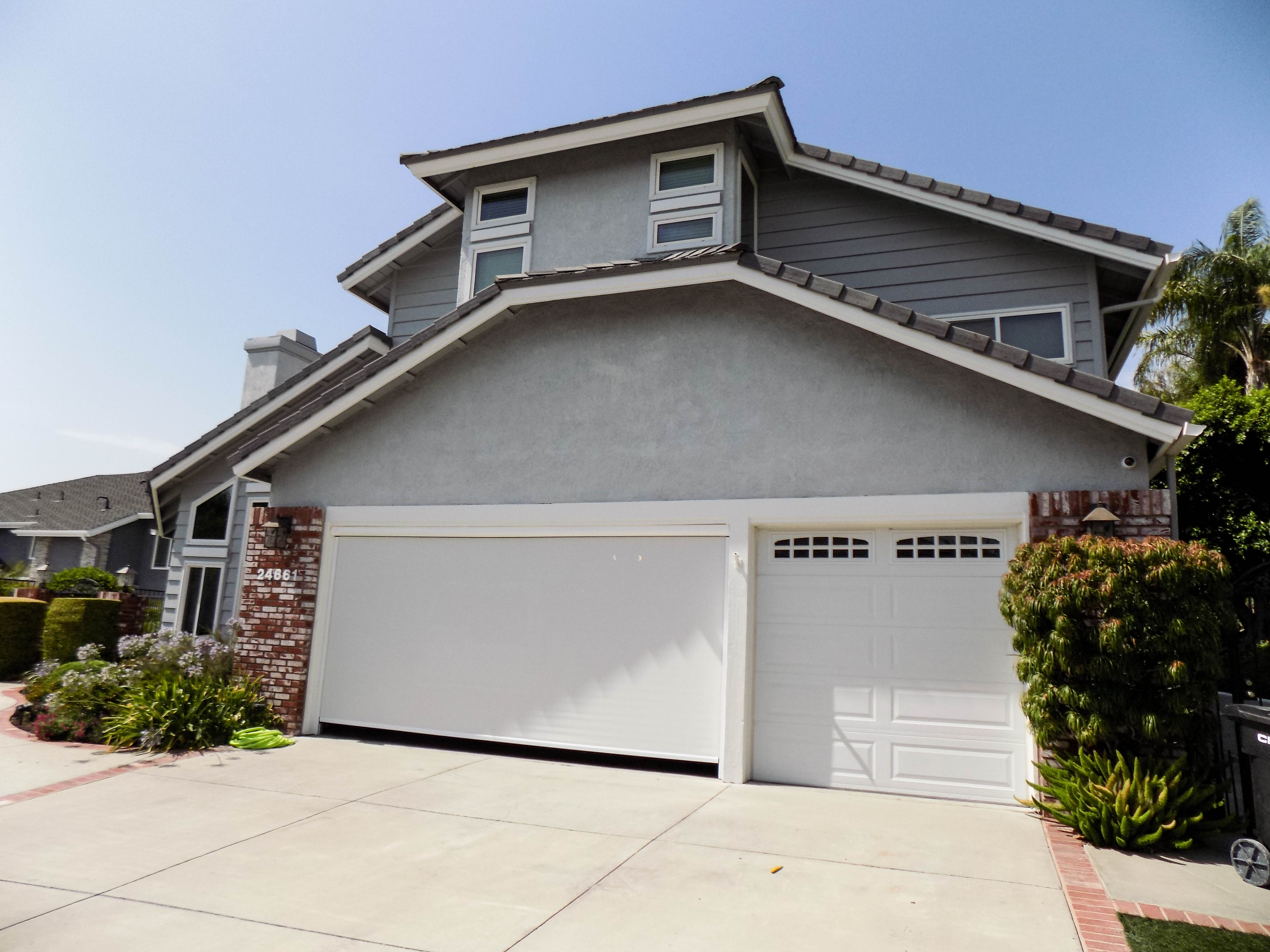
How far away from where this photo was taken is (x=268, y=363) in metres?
15.7

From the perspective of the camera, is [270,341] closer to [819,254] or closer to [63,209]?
[63,209]

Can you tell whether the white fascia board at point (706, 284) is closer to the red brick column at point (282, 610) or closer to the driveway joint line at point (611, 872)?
the red brick column at point (282, 610)

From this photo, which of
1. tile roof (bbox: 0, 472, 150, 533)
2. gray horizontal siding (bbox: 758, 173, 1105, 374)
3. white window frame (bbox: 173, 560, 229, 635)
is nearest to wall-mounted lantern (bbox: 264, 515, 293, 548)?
white window frame (bbox: 173, 560, 229, 635)

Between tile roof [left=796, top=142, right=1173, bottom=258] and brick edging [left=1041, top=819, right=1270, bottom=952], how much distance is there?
684cm

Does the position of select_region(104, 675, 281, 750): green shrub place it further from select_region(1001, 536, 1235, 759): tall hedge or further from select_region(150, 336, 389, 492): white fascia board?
select_region(1001, 536, 1235, 759): tall hedge

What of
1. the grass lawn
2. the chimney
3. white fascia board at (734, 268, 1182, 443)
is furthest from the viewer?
the chimney

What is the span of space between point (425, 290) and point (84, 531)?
21.8 meters

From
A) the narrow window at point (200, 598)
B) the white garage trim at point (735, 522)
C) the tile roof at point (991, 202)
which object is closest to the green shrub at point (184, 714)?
the white garage trim at point (735, 522)

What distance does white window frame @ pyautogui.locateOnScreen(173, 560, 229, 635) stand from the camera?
1387cm

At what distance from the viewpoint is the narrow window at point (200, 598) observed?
553 inches

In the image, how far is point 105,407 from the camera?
624 inches

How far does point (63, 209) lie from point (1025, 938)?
13501 mm

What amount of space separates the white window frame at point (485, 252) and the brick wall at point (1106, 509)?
284 inches

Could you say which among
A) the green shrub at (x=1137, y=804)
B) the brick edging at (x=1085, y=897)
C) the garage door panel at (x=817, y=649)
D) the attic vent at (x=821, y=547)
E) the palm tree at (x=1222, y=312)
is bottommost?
the brick edging at (x=1085, y=897)
